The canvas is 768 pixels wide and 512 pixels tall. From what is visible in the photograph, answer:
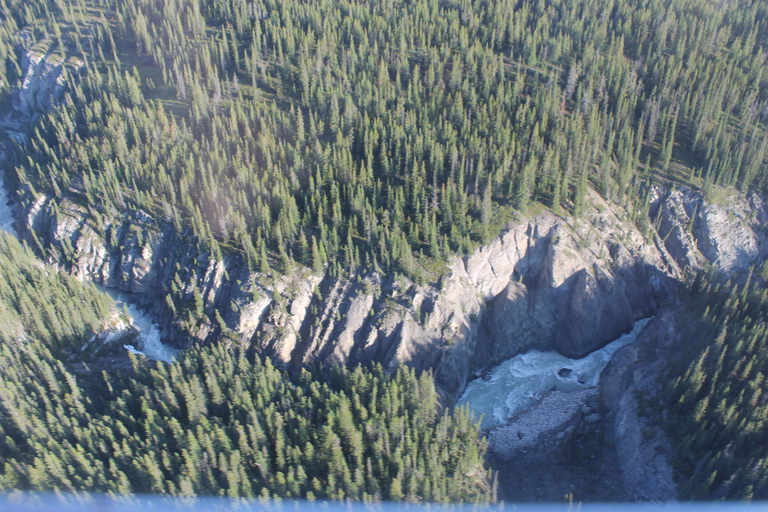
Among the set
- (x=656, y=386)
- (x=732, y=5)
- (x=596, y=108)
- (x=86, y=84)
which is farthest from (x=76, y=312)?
Result: (x=732, y=5)

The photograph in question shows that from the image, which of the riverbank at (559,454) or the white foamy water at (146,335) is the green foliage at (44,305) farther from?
the riverbank at (559,454)

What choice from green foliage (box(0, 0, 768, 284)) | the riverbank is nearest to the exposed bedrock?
green foliage (box(0, 0, 768, 284))

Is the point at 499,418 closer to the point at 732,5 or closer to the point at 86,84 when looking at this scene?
the point at 86,84

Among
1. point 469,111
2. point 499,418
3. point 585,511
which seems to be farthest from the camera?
point 469,111

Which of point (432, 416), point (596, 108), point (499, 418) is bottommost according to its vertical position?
point (499, 418)

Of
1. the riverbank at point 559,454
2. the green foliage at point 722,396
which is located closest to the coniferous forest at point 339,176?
the green foliage at point 722,396
